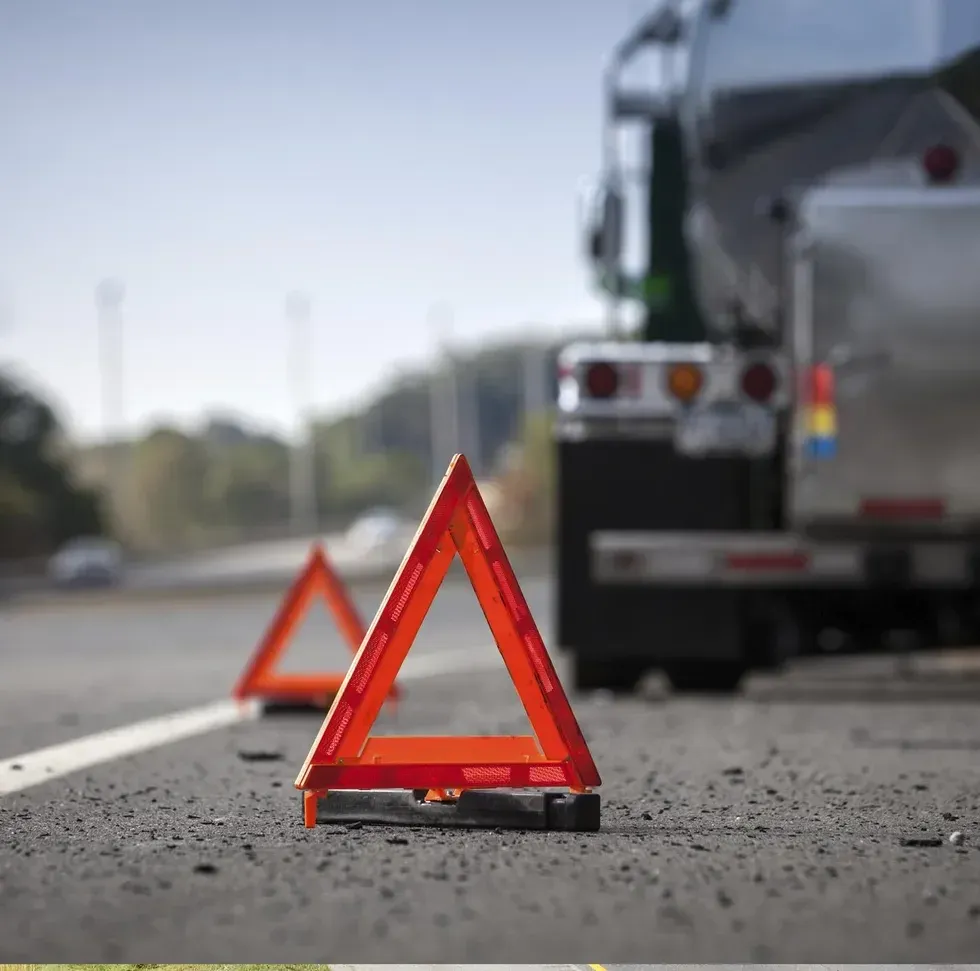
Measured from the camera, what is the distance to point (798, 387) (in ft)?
31.8

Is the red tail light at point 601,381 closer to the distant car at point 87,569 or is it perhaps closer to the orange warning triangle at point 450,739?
the orange warning triangle at point 450,739

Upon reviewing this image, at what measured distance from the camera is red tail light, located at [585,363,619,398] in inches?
405

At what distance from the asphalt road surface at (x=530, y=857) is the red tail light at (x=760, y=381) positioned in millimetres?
1758

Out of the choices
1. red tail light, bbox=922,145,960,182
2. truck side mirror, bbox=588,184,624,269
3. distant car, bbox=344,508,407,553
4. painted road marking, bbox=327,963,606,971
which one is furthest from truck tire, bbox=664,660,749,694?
distant car, bbox=344,508,407,553

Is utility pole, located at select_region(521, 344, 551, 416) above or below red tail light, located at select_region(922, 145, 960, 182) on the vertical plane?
below

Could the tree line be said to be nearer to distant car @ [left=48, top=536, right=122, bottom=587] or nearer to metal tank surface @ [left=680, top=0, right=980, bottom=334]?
distant car @ [left=48, top=536, right=122, bottom=587]

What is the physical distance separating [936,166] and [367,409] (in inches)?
7034

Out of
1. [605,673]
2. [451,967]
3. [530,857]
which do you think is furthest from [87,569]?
[451,967]

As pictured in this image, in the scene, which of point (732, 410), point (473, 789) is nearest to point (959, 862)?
point (473, 789)

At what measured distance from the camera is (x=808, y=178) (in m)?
10.3

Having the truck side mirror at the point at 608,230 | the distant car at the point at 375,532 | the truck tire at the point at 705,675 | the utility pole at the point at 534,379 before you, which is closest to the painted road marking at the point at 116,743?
the truck tire at the point at 705,675

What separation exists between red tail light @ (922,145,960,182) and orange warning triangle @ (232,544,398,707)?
3.79 meters

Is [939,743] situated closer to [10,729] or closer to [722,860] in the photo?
[722,860]

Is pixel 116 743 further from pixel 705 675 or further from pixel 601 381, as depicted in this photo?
pixel 705 675
